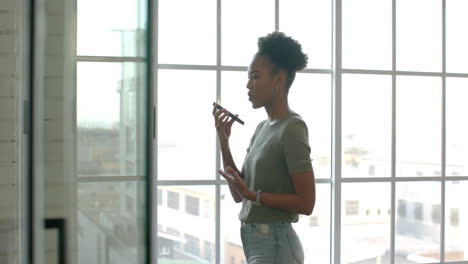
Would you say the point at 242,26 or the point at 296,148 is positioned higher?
the point at 242,26

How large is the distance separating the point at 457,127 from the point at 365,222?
72 cm

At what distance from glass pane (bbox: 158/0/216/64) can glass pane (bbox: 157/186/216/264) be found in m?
0.61

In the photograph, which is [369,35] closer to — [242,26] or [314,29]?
[314,29]

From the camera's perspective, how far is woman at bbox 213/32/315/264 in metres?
1.69

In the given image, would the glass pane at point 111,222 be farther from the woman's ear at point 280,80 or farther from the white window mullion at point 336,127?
the white window mullion at point 336,127

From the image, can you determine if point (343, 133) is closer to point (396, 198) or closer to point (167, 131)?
point (396, 198)

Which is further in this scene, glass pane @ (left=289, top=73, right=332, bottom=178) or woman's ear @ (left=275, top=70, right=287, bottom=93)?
glass pane @ (left=289, top=73, right=332, bottom=178)

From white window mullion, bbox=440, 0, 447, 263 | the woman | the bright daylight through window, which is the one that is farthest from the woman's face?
white window mullion, bbox=440, 0, 447, 263

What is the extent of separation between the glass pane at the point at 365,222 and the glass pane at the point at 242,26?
0.86 m

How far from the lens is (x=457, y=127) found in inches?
125

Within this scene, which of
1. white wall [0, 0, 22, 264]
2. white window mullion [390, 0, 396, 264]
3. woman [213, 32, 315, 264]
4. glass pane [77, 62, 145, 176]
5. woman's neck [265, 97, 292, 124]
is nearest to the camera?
glass pane [77, 62, 145, 176]

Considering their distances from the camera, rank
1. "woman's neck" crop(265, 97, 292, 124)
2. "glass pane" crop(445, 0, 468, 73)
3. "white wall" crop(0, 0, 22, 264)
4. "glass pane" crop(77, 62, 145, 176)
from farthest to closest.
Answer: "glass pane" crop(445, 0, 468, 73), "woman's neck" crop(265, 97, 292, 124), "white wall" crop(0, 0, 22, 264), "glass pane" crop(77, 62, 145, 176)

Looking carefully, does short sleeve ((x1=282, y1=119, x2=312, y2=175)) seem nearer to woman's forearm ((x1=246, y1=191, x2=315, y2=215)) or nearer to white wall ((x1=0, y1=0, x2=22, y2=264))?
woman's forearm ((x1=246, y1=191, x2=315, y2=215))

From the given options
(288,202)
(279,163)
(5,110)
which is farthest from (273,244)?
(5,110)
